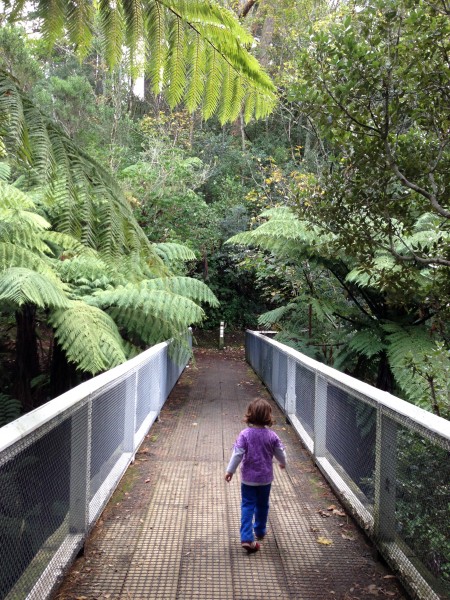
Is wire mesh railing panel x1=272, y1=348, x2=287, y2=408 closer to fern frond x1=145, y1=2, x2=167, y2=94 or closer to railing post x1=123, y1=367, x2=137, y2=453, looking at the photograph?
railing post x1=123, y1=367, x2=137, y2=453

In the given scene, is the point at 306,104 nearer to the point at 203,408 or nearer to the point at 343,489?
the point at 343,489

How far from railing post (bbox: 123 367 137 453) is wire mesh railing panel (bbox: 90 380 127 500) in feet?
0.33

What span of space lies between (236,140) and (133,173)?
35.3 ft

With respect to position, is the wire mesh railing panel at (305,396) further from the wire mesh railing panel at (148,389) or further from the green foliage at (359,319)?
the wire mesh railing panel at (148,389)

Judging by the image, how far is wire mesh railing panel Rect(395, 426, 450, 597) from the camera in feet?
7.89

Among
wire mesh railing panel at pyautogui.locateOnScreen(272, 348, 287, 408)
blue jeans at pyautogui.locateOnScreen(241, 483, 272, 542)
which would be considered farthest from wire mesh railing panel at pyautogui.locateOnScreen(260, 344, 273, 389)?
blue jeans at pyautogui.locateOnScreen(241, 483, 272, 542)

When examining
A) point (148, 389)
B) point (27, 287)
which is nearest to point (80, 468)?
point (27, 287)

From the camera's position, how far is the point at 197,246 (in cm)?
1992

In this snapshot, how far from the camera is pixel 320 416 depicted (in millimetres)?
4984

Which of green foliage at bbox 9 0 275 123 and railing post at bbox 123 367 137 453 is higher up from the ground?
green foliage at bbox 9 0 275 123

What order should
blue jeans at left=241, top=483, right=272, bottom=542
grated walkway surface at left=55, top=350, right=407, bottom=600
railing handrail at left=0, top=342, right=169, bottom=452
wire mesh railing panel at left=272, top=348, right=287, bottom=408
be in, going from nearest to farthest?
railing handrail at left=0, top=342, right=169, bottom=452, grated walkway surface at left=55, top=350, right=407, bottom=600, blue jeans at left=241, top=483, right=272, bottom=542, wire mesh railing panel at left=272, top=348, right=287, bottom=408

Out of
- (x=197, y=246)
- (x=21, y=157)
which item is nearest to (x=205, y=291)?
(x=21, y=157)

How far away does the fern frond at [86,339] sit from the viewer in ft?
19.6

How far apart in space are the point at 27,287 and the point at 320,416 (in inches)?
128
